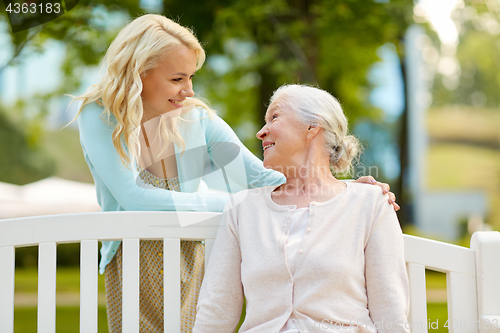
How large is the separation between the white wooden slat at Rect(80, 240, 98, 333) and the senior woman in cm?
42

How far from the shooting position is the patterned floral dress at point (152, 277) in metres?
2.11

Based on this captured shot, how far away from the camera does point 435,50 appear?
15602mm

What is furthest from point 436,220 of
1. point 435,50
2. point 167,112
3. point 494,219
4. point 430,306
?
point 167,112

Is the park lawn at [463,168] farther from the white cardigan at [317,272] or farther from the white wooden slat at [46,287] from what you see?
the white wooden slat at [46,287]

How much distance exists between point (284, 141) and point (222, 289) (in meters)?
0.64

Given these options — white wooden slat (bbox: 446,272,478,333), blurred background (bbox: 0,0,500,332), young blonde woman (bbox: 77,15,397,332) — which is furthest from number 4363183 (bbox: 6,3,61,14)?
white wooden slat (bbox: 446,272,478,333)

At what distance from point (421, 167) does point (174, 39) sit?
15.6 metres

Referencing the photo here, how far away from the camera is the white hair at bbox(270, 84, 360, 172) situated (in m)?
2.07

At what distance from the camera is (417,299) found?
1.94 m

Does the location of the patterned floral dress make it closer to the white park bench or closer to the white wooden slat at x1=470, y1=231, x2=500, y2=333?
the white park bench

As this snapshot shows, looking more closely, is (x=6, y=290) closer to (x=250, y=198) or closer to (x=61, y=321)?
(x=250, y=198)

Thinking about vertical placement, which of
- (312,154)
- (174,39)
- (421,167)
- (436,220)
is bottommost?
(436,220)

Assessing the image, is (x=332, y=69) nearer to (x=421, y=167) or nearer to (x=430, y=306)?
(x=430, y=306)

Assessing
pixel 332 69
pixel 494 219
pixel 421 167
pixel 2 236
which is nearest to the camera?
pixel 2 236
